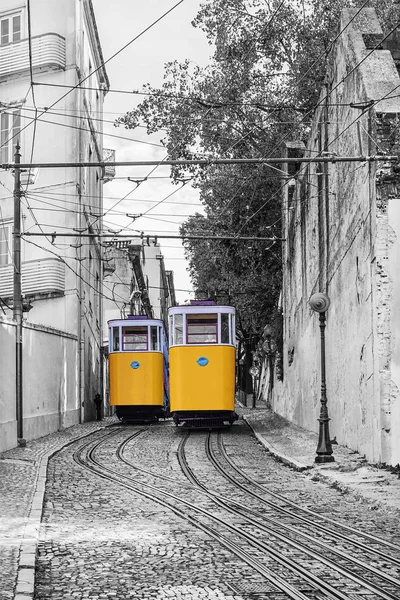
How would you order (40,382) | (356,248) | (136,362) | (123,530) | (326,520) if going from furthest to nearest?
1. (136,362)
2. (40,382)
3. (356,248)
4. (326,520)
5. (123,530)

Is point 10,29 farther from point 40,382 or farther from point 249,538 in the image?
point 249,538

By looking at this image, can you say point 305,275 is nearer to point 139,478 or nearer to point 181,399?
point 181,399

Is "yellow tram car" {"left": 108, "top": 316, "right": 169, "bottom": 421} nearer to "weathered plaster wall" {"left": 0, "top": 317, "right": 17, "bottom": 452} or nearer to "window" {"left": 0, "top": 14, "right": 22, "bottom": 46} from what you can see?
"weathered plaster wall" {"left": 0, "top": 317, "right": 17, "bottom": 452}

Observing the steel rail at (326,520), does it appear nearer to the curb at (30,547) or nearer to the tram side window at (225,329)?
the curb at (30,547)

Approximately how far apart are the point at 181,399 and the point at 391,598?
18.8 metres

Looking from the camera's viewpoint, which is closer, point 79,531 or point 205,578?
point 205,578

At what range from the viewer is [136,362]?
99.5ft

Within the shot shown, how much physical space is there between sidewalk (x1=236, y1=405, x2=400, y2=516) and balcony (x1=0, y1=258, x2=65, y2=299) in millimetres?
11757

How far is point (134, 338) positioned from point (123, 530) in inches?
845

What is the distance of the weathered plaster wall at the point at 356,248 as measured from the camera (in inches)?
582

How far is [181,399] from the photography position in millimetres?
25016

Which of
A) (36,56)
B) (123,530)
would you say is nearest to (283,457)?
(123,530)

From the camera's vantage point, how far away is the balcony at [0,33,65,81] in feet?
108

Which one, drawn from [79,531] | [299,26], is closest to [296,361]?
[299,26]
